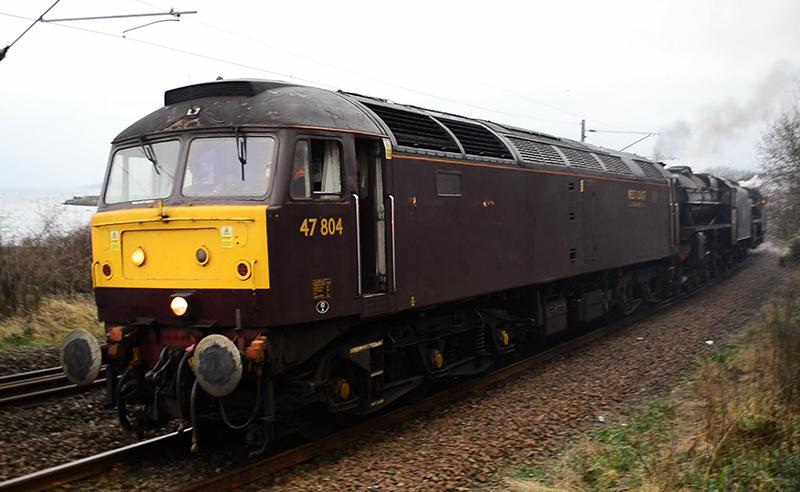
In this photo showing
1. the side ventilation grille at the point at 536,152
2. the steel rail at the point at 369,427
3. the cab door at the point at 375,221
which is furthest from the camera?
the side ventilation grille at the point at 536,152

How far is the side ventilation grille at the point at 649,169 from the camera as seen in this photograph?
51.1 feet

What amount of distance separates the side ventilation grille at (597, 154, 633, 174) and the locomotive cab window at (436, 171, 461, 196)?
6.14 metres

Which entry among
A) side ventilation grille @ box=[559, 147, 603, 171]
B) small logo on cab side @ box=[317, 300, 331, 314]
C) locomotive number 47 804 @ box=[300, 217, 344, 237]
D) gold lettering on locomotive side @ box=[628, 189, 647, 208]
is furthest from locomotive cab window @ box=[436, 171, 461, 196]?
gold lettering on locomotive side @ box=[628, 189, 647, 208]

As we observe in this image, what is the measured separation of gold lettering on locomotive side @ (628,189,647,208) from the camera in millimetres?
13953

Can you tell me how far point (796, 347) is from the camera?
6.67 metres

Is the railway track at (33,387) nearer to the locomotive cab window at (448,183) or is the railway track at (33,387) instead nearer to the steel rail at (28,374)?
the steel rail at (28,374)

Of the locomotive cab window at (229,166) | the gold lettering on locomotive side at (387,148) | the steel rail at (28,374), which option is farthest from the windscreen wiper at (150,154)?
the steel rail at (28,374)

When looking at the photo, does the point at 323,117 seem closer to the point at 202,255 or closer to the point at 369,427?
the point at 202,255

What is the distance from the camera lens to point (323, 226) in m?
6.20

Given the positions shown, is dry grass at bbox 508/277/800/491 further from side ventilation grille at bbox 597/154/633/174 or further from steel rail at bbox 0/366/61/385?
steel rail at bbox 0/366/61/385

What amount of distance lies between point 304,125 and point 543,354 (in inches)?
248

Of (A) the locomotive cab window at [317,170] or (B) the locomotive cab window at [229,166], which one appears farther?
(A) the locomotive cab window at [317,170]

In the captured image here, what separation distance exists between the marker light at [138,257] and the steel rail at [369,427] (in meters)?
2.03

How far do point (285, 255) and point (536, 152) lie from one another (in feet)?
19.2
